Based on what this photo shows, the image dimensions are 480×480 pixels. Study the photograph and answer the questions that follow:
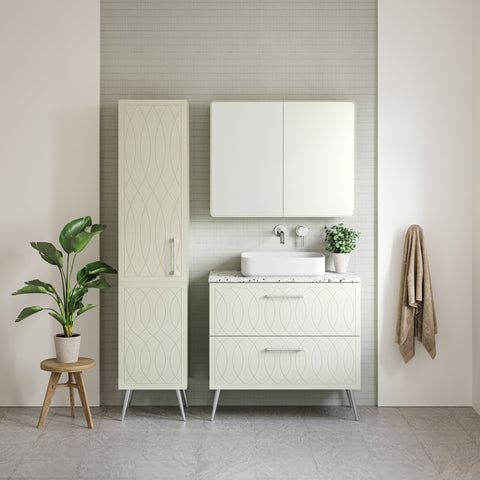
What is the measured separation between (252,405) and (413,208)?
1618mm

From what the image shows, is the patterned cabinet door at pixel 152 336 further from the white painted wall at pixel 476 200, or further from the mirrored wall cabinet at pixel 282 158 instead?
the white painted wall at pixel 476 200

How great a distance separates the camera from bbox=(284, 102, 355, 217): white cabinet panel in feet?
10.8

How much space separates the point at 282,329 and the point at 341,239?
670 mm

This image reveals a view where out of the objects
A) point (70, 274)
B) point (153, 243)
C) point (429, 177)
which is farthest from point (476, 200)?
point (70, 274)

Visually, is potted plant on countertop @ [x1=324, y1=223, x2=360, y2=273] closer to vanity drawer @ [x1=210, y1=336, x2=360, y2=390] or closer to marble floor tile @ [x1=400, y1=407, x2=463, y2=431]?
vanity drawer @ [x1=210, y1=336, x2=360, y2=390]

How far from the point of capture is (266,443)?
2959 millimetres

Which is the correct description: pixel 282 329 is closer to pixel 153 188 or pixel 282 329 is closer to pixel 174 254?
pixel 174 254

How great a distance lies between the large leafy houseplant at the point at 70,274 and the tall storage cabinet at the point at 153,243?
150 mm

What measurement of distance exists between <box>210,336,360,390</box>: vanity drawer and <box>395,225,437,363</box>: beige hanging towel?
45 cm

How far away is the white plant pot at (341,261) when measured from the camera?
3396mm

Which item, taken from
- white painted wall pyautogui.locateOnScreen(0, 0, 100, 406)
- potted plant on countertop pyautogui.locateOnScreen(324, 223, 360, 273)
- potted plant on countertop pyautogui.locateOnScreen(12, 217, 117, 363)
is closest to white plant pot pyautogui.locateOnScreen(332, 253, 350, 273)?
potted plant on countertop pyautogui.locateOnScreen(324, 223, 360, 273)

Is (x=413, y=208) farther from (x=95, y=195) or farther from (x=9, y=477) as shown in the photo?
(x=9, y=477)

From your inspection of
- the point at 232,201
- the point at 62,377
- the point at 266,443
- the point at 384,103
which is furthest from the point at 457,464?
Result: the point at 62,377

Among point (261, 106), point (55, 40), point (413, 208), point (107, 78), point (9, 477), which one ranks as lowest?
point (9, 477)
